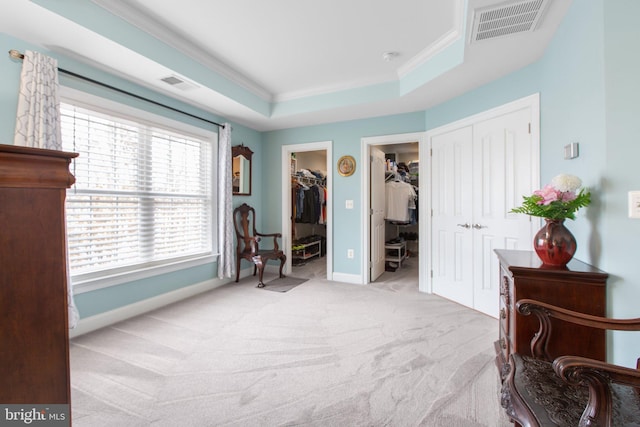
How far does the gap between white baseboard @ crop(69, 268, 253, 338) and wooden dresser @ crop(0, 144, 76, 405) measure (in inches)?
72.7

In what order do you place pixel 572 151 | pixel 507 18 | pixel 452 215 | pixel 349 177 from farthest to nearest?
pixel 349 177 → pixel 452 215 → pixel 507 18 → pixel 572 151

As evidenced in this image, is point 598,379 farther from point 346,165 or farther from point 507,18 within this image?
point 346,165

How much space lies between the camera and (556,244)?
4.89 feet

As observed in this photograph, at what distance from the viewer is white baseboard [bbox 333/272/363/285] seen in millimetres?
3936

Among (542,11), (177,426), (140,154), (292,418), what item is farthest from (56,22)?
(542,11)

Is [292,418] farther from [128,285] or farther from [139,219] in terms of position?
[139,219]

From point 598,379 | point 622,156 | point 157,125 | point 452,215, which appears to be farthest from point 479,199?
point 157,125

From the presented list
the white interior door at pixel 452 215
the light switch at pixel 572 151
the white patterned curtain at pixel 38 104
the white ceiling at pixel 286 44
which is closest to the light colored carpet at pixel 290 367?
the white interior door at pixel 452 215

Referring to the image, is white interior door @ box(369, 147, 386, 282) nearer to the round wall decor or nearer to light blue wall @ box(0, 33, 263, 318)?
the round wall decor

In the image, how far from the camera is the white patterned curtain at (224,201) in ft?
12.1

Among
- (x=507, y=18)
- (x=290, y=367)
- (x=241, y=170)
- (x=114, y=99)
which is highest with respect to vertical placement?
(x=507, y=18)

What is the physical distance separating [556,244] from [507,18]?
1.51 metres

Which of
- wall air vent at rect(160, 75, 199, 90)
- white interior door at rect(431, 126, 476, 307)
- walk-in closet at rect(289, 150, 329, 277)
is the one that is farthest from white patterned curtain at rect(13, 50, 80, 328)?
white interior door at rect(431, 126, 476, 307)

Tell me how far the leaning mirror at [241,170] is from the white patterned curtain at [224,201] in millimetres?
258
